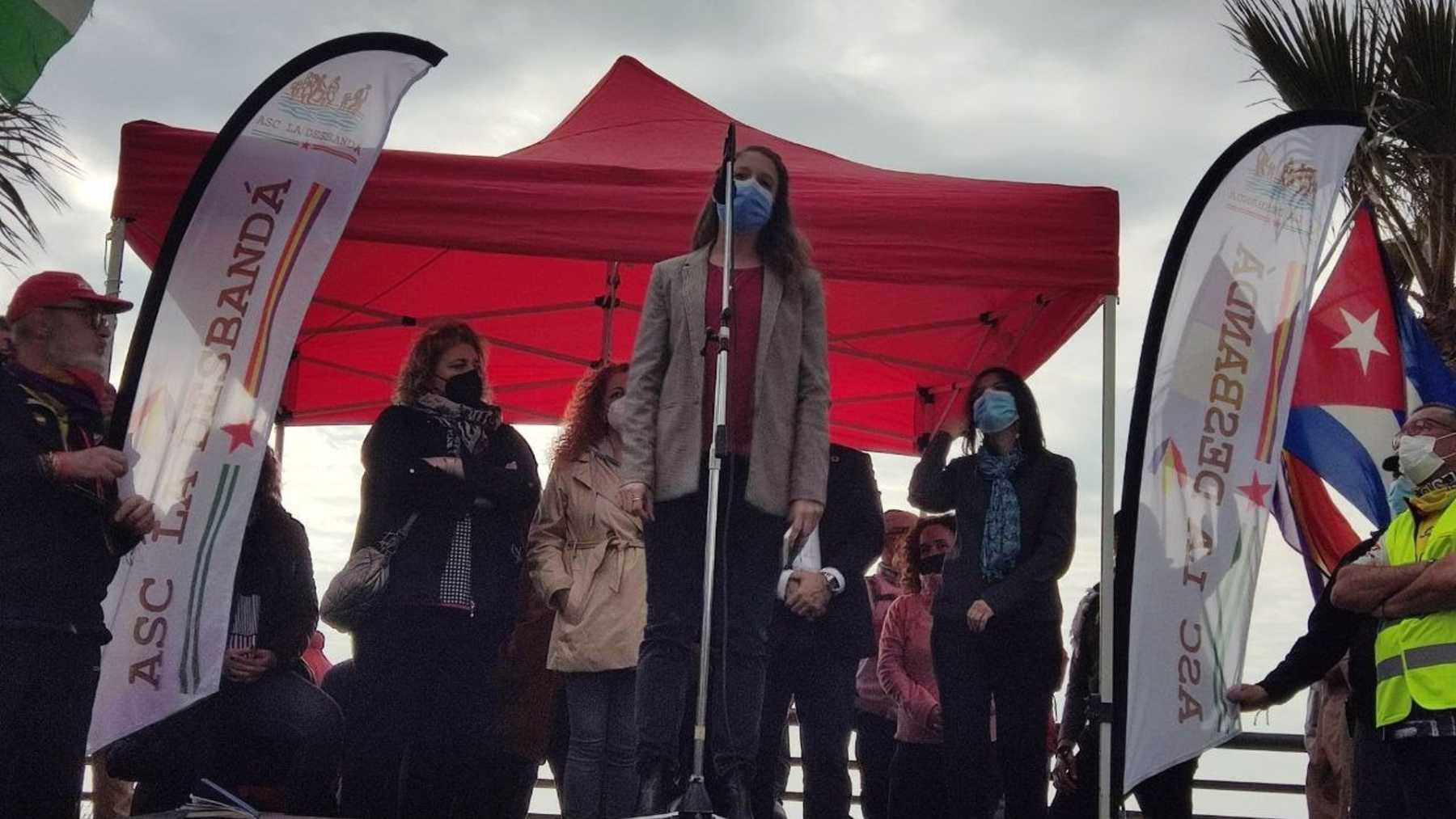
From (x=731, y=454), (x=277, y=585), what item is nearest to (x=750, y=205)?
(x=731, y=454)

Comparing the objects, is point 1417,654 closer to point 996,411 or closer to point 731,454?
point 996,411

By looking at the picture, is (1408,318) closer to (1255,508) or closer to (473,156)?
(1255,508)

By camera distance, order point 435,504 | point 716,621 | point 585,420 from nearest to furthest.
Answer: point 716,621 → point 435,504 → point 585,420

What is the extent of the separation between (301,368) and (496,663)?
3186 mm

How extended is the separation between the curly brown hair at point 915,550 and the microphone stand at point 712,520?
284 centimetres

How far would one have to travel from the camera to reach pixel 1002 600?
222 inches

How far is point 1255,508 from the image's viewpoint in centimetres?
558

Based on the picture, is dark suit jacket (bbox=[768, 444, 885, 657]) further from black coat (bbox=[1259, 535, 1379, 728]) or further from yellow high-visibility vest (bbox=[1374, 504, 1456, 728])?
yellow high-visibility vest (bbox=[1374, 504, 1456, 728])

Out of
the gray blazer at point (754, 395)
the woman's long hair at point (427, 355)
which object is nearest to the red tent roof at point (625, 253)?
the woman's long hair at point (427, 355)

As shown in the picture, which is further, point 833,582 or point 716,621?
point 833,582

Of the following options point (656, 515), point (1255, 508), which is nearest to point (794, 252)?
point (656, 515)

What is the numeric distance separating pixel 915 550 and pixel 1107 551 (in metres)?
1.54

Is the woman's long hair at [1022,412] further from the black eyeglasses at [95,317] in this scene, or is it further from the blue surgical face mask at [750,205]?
the black eyeglasses at [95,317]

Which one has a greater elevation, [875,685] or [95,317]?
[95,317]
